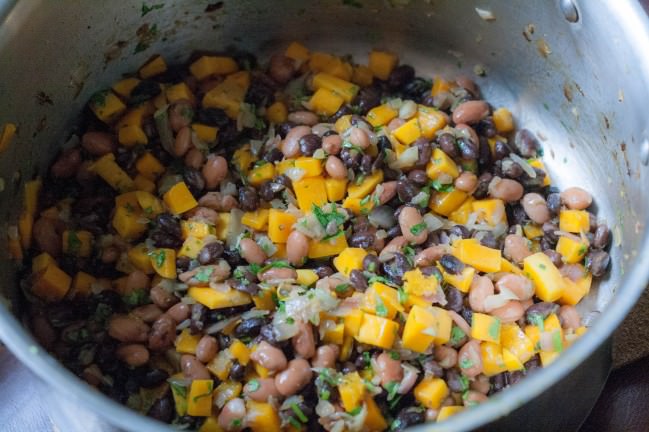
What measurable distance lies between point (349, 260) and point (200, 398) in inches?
16.0

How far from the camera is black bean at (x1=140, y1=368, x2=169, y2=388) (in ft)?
4.58

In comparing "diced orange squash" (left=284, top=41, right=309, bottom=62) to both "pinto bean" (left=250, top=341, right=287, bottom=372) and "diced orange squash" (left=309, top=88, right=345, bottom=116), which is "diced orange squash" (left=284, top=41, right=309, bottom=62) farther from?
"pinto bean" (left=250, top=341, right=287, bottom=372)

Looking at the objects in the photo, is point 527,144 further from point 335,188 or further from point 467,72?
point 335,188

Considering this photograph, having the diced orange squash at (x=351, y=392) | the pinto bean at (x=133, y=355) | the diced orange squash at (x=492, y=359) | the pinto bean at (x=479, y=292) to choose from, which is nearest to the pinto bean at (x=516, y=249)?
the pinto bean at (x=479, y=292)

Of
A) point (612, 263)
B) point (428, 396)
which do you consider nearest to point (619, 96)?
point (612, 263)

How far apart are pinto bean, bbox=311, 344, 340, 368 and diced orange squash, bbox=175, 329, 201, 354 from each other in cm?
24

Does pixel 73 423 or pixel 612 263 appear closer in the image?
pixel 73 423

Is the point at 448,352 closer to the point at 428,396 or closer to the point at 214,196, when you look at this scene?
the point at 428,396

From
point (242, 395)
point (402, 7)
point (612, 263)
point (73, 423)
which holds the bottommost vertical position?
point (612, 263)

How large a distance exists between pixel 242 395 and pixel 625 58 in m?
0.98

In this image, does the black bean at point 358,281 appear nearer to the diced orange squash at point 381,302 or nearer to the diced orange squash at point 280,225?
the diced orange squash at point 381,302

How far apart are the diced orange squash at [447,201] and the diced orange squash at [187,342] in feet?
1.97

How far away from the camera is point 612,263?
5.10 feet

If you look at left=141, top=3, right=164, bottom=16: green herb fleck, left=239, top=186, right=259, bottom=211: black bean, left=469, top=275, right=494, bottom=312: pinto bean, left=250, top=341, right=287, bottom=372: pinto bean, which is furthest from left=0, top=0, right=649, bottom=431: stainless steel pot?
left=239, top=186, right=259, bottom=211: black bean
